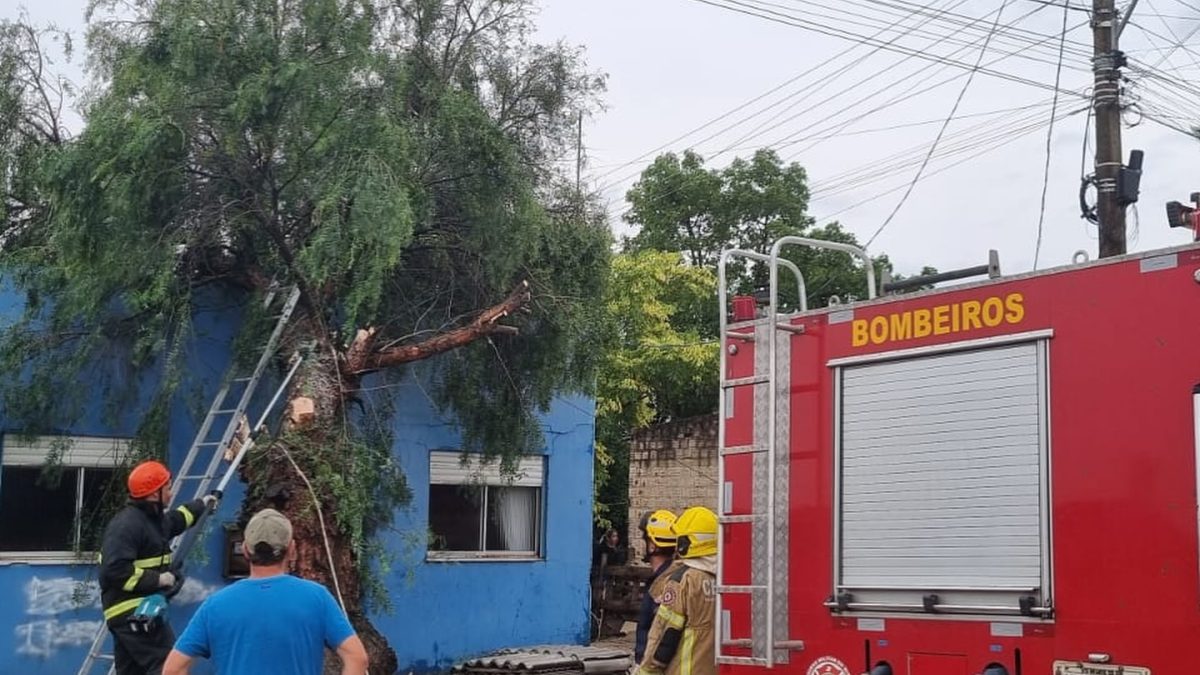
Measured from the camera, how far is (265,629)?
4520 mm

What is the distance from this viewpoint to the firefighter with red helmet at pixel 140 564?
7902mm

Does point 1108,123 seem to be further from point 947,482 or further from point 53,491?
point 53,491

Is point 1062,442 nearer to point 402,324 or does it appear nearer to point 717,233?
point 402,324

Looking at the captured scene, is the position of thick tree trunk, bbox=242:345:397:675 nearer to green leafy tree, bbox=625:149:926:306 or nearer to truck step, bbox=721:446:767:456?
truck step, bbox=721:446:767:456

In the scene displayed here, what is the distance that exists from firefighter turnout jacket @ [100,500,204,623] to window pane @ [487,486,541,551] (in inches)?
230

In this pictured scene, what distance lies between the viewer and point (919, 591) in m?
6.09

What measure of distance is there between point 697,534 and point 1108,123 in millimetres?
8030

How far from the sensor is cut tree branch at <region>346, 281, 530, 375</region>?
10961 mm

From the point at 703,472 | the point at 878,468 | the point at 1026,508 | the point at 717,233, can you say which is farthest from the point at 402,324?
the point at 717,233

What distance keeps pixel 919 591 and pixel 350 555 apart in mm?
5330

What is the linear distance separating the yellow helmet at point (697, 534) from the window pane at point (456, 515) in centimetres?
643

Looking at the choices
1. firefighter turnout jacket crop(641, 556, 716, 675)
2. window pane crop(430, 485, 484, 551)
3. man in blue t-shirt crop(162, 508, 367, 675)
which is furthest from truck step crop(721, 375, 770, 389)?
window pane crop(430, 485, 484, 551)

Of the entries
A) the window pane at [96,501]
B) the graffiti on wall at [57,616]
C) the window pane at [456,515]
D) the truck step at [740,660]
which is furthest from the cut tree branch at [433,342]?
the truck step at [740,660]

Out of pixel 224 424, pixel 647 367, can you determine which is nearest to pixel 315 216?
pixel 224 424
